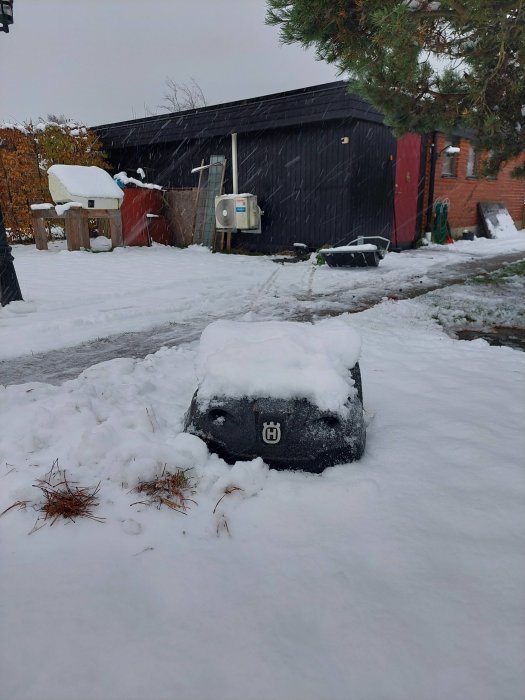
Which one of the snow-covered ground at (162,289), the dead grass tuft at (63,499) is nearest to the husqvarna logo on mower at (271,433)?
the dead grass tuft at (63,499)

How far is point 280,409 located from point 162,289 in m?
5.54

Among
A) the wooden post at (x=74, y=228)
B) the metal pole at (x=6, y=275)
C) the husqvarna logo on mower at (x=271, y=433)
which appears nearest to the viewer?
the husqvarna logo on mower at (x=271, y=433)

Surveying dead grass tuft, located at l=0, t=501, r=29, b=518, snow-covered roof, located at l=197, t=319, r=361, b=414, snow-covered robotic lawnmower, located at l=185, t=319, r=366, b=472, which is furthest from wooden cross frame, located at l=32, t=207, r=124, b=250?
dead grass tuft, located at l=0, t=501, r=29, b=518

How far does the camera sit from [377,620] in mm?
1405

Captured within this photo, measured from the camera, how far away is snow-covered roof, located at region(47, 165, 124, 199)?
11234mm

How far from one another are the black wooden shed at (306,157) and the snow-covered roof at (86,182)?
128 inches

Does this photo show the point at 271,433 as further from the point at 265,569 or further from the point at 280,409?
the point at 265,569

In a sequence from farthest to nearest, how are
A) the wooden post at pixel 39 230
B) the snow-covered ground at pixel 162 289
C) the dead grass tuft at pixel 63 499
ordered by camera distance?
the wooden post at pixel 39 230
the snow-covered ground at pixel 162 289
the dead grass tuft at pixel 63 499

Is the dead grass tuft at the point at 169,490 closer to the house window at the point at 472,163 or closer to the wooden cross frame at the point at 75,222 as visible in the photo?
the wooden cross frame at the point at 75,222

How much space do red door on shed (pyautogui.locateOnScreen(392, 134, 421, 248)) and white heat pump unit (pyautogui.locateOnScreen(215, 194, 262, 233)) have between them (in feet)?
12.5

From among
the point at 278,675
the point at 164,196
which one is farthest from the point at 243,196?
the point at 278,675

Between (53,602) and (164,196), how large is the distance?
46.1 ft

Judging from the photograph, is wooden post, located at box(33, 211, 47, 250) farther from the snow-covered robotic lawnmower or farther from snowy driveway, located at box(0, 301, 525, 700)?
the snow-covered robotic lawnmower

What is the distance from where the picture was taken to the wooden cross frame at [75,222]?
37.3 ft
